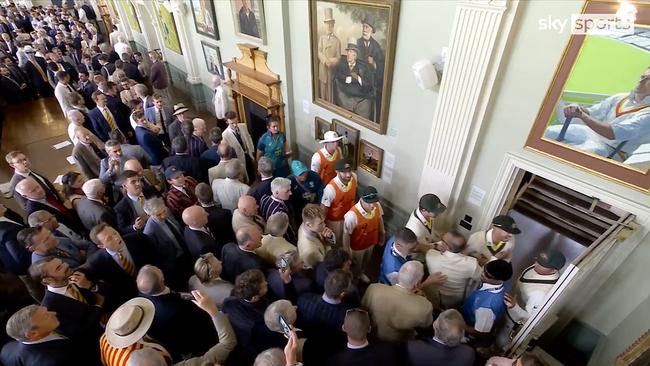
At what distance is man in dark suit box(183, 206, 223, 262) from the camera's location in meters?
2.88

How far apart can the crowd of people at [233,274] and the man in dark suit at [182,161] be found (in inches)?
0.7

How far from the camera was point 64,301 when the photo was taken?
232cm

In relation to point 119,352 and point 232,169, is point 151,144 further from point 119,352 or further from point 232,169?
point 119,352

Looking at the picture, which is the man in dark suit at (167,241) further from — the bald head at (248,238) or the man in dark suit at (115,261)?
the bald head at (248,238)

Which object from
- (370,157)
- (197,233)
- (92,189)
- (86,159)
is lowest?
(370,157)

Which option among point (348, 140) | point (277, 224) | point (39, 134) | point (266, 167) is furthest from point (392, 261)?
point (39, 134)

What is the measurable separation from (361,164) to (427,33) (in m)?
2.02

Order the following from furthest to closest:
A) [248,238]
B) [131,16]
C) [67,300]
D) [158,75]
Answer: [131,16] < [158,75] < [248,238] < [67,300]

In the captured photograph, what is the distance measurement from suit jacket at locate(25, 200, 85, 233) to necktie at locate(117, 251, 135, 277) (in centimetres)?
135

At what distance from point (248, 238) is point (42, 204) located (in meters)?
2.38

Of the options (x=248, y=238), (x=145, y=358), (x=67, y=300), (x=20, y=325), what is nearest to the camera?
(x=145, y=358)

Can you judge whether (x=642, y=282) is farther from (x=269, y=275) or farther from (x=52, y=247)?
(x=52, y=247)

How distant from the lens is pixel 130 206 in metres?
3.42

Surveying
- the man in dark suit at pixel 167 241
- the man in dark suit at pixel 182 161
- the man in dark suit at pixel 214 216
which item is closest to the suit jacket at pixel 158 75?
the man in dark suit at pixel 182 161
